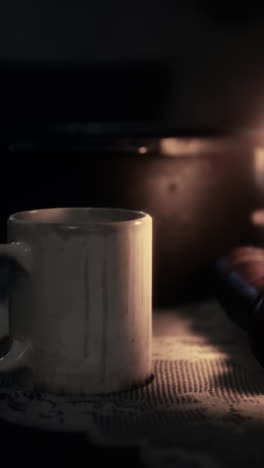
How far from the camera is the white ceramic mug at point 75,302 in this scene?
0.52 metres

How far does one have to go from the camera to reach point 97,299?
52 centimetres

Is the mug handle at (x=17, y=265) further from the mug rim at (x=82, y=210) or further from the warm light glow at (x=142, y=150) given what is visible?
the warm light glow at (x=142, y=150)

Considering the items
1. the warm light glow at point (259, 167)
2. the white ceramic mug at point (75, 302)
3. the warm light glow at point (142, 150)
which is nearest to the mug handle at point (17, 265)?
the white ceramic mug at point (75, 302)

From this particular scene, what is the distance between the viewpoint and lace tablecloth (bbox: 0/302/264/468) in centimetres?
44

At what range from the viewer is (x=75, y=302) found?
517mm

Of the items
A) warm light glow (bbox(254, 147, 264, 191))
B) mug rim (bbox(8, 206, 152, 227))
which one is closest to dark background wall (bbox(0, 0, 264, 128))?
warm light glow (bbox(254, 147, 264, 191))

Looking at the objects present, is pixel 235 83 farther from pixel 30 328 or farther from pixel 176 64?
pixel 30 328

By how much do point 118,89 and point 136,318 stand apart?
1.53 ft

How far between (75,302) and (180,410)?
0.10 meters

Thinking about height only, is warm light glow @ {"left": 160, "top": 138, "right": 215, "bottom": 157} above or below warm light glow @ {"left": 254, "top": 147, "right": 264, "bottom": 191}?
above

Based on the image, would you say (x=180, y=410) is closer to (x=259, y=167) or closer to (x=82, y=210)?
(x=82, y=210)

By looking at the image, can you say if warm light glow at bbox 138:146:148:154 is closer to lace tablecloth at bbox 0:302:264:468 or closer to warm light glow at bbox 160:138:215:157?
warm light glow at bbox 160:138:215:157

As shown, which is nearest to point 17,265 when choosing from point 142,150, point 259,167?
point 142,150

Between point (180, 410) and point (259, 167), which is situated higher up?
point (259, 167)
